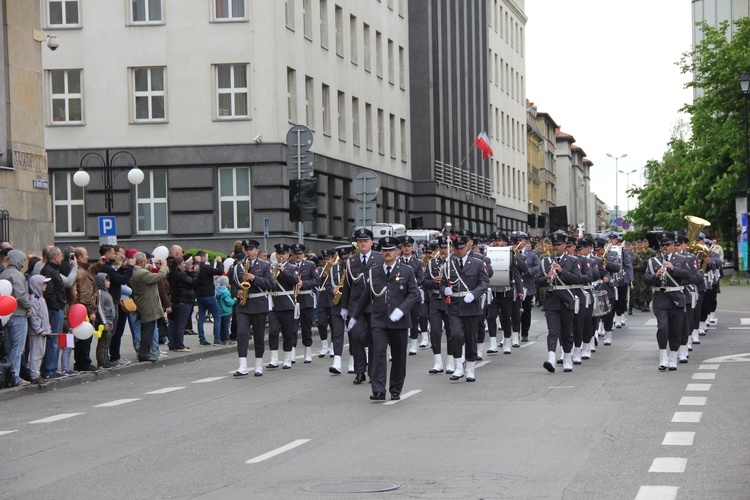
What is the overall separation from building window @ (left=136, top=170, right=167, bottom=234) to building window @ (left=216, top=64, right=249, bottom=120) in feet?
9.24

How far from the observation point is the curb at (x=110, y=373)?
18016mm

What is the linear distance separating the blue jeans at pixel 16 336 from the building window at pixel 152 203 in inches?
992

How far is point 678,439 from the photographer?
38.2 ft

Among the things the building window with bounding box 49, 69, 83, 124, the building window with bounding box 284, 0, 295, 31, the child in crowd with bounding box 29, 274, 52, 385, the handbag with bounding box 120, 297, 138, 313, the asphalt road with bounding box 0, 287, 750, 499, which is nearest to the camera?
the asphalt road with bounding box 0, 287, 750, 499

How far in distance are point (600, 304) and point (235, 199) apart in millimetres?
22075

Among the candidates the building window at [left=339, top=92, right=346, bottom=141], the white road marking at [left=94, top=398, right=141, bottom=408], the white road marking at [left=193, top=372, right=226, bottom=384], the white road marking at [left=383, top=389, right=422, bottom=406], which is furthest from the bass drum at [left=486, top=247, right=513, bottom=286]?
the building window at [left=339, top=92, right=346, bottom=141]

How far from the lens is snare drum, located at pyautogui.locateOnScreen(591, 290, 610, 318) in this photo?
855 inches

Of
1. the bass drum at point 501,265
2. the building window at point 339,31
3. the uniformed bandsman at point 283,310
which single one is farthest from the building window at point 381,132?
the uniformed bandsman at point 283,310

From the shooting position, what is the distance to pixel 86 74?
1724 inches

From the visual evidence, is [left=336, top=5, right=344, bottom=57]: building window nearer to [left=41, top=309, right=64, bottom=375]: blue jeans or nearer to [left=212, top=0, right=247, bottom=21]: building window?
[left=212, top=0, right=247, bottom=21]: building window

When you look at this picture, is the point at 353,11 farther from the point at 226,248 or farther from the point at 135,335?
the point at 135,335

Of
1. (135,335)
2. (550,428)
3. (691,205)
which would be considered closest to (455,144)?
(691,205)

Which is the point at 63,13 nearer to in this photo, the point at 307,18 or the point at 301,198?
the point at 307,18

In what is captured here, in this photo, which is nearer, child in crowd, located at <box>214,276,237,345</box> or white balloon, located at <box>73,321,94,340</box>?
white balloon, located at <box>73,321,94,340</box>
